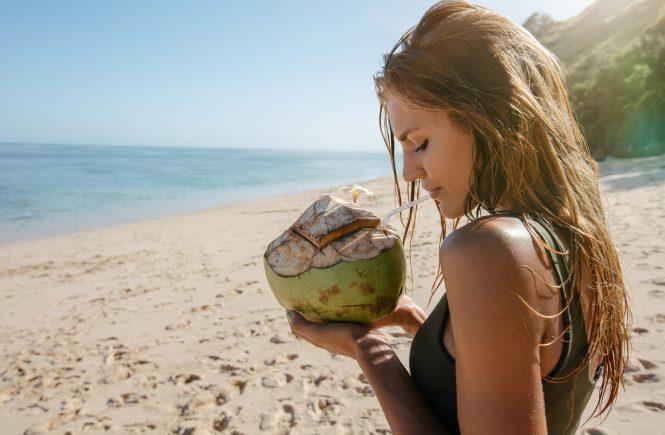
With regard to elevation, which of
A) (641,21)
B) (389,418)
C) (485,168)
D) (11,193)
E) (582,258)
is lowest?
(11,193)

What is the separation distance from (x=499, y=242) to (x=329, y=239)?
62 cm

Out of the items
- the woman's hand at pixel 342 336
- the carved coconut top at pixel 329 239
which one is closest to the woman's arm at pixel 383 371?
the woman's hand at pixel 342 336

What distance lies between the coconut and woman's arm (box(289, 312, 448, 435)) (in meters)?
0.05

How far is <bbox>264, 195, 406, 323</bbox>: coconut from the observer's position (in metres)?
1.25

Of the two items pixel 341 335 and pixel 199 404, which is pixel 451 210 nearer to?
pixel 341 335

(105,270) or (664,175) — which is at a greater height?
(664,175)

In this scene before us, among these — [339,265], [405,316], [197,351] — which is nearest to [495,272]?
[339,265]

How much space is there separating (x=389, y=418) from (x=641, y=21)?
30712mm

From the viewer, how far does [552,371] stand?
85cm

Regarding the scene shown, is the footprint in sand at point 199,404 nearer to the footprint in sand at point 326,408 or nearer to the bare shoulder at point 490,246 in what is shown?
the footprint in sand at point 326,408

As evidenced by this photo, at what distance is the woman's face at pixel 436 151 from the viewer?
3.15 ft

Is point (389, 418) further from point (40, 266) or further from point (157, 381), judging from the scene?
point (40, 266)

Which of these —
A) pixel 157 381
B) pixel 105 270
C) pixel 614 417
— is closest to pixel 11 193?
pixel 105 270

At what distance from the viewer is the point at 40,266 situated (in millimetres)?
6734
